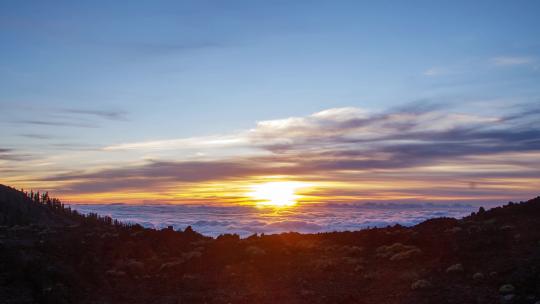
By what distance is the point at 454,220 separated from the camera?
30.0 metres

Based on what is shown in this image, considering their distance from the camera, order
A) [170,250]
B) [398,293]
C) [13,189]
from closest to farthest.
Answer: [398,293] < [170,250] < [13,189]

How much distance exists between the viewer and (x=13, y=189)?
65375 mm

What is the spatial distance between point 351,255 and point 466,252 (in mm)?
5810

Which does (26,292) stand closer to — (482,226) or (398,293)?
(398,293)

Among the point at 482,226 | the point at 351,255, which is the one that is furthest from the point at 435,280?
the point at 482,226

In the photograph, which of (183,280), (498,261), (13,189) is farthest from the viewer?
(13,189)

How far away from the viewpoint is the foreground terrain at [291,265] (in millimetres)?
18906

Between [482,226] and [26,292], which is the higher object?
[482,226]

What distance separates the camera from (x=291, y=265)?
24.6 metres

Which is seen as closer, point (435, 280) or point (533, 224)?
point (435, 280)

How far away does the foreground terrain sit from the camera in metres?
18.9

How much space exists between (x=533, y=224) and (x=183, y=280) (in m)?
17.6

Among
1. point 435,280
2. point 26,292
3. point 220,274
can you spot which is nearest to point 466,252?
point 435,280

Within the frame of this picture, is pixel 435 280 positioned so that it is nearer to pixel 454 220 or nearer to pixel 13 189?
pixel 454 220
